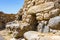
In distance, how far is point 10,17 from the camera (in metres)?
23.1

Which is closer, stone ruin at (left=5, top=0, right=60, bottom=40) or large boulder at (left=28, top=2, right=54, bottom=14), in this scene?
stone ruin at (left=5, top=0, right=60, bottom=40)

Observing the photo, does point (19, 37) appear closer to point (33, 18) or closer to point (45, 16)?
point (33, 18)

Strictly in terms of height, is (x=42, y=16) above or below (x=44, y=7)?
below

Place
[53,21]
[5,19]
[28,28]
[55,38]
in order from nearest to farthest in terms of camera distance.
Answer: [55,38] < [53,21] < [28,28] < [5,19]

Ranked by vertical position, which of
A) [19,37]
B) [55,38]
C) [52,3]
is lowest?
[19,37]

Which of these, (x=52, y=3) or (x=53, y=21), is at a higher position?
(x=52, y=3)

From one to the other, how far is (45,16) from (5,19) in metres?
13.4

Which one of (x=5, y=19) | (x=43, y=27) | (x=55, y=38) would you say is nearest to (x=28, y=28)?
(x=43, y=27)

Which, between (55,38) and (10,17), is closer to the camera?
(55,38)

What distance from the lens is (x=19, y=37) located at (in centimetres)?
1137

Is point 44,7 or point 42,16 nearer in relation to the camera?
point 44,7

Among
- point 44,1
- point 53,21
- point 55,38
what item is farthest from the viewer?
point 44,1

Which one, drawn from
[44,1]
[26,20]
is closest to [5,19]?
[26,20]

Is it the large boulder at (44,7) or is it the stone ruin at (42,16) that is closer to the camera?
the stone ruin at (42,16)
